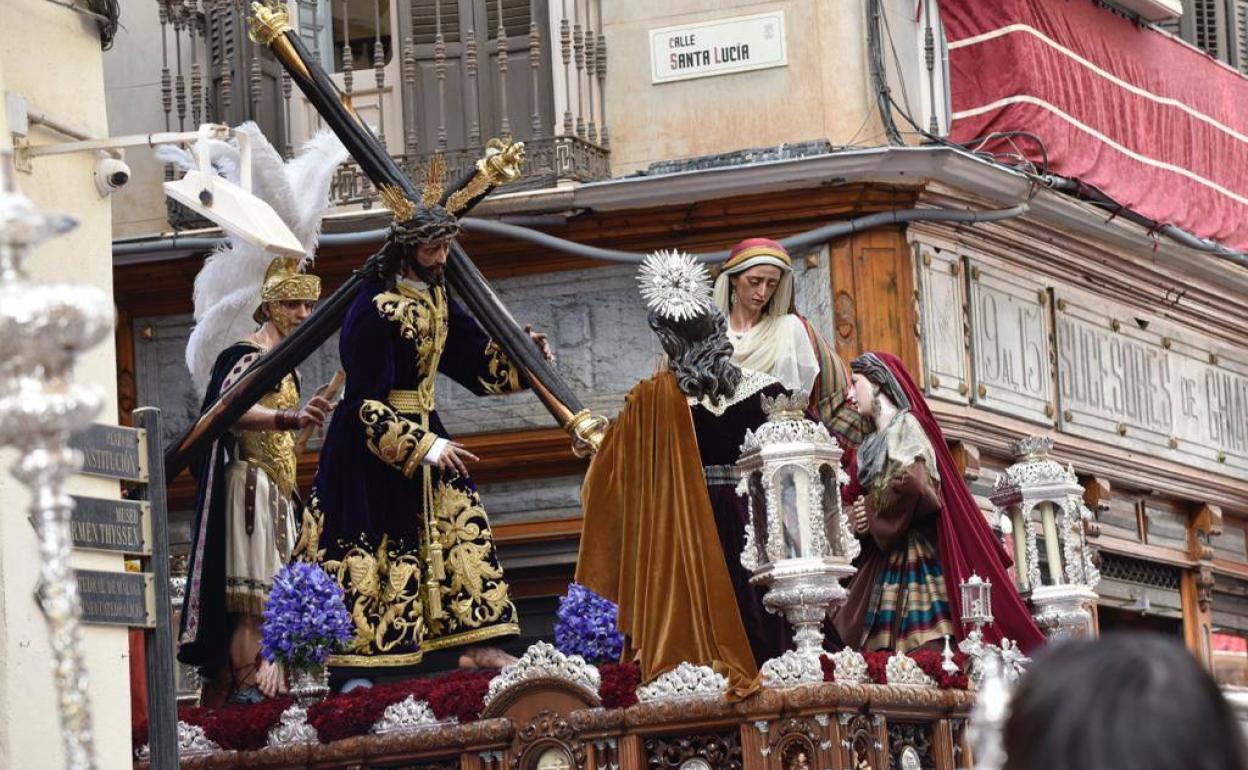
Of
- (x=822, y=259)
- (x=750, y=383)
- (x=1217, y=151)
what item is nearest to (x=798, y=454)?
(x=750, y=383)

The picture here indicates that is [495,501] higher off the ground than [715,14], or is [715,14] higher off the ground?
[715,14]

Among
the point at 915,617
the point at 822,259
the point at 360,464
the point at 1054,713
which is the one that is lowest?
the point at 1054,713

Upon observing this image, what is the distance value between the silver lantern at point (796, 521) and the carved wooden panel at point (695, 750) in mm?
264

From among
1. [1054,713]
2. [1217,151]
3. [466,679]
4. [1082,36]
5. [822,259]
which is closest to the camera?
[1054,713]

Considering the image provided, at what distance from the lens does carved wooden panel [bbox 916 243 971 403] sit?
Answer: 1362cm

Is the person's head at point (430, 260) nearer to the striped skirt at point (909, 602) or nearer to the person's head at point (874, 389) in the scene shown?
the person's head at point (874, 389)

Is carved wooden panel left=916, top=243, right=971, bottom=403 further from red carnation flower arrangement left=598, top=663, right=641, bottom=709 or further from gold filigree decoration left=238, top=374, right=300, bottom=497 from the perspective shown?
red carnation flower arrangement left=598, top=663, right=641, bottom=709

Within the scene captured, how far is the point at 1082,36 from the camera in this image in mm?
15211

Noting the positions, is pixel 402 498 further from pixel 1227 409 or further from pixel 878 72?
pixel 1227 409

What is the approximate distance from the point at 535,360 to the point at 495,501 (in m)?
4.40

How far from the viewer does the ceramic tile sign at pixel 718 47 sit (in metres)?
13.9

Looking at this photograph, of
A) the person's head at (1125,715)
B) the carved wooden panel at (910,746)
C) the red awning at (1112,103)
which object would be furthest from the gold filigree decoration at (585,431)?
the person's head at (1125,715)

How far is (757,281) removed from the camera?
31.3ft

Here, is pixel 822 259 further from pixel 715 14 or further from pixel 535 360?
pixel 535 360
